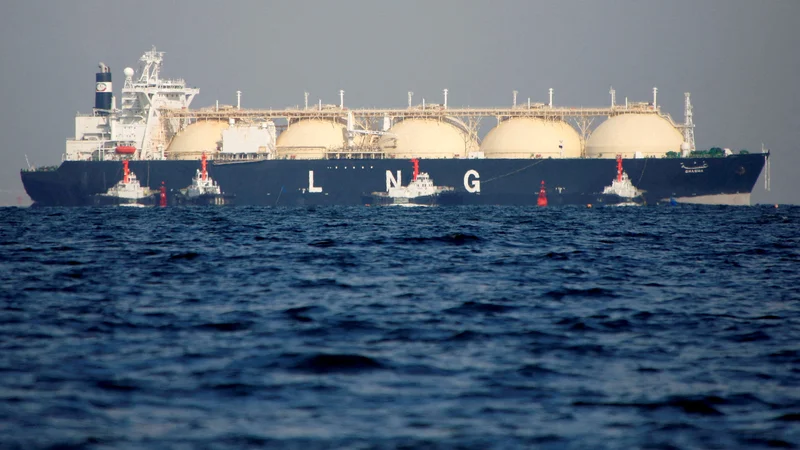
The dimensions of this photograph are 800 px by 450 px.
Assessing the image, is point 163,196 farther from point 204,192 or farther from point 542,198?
point 542,198

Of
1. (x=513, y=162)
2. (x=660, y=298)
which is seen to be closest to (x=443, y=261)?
(x=660, y=298)

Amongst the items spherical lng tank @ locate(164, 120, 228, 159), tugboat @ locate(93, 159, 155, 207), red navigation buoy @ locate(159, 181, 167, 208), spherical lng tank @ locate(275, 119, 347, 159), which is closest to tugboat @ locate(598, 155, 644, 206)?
spherical lng tank @ locate(275, 119, 347, 159)

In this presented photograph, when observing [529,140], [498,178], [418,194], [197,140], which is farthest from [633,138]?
[197,140]

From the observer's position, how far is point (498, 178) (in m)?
79.2

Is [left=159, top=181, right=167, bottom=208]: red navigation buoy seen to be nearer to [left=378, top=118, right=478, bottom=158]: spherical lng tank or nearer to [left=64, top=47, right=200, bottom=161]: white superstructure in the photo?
[left=64, top=47, right=200, bottom=161]: white superstructure

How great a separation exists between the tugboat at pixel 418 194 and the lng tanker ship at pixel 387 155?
31 cm

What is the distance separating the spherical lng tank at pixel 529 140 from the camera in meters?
83.2

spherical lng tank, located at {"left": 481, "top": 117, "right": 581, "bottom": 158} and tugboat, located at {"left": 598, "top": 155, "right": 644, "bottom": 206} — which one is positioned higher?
spherical lng tank, located at {"left": 481, "top": 117, "right": 581, "bottom": 158}

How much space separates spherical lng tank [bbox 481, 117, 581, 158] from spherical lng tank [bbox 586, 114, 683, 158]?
271 cm

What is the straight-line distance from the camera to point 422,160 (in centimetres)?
8062

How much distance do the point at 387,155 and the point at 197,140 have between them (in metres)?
19.0

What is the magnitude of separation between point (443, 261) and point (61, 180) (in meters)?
74.4

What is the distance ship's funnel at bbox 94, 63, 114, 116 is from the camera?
9875 cm

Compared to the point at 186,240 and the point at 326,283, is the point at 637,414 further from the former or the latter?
the point at 186,240
